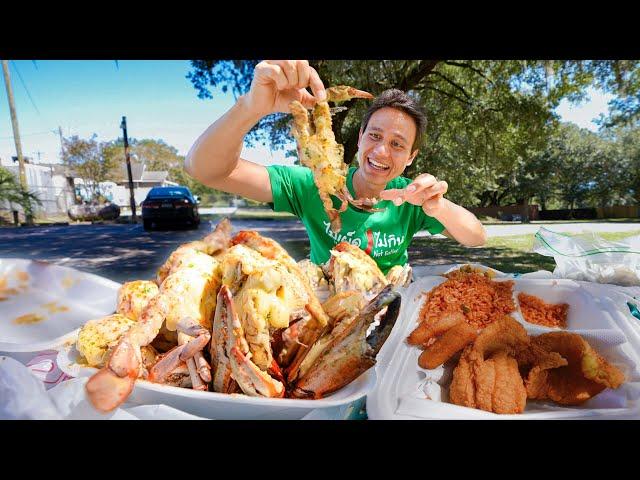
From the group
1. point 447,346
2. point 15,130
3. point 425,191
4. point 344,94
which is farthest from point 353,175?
point 15,130

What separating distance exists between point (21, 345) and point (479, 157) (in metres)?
3.33

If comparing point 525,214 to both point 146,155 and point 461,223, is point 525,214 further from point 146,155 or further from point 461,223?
point 146,155

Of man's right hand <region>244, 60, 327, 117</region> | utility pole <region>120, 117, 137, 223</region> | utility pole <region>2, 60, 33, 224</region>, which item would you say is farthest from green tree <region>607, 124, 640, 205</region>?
utility pole <region>2, 60, 33, 224</region>

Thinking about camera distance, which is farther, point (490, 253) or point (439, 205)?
point (490, 253)

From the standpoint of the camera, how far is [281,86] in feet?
3.96

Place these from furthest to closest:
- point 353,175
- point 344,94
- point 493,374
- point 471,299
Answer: point 353,175, point 471,299, point 344,94, point 493,374

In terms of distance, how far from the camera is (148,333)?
87 cm

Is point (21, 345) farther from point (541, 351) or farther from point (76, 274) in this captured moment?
point (541, 351)

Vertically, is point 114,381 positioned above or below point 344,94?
below

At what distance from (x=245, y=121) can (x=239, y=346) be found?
868mm

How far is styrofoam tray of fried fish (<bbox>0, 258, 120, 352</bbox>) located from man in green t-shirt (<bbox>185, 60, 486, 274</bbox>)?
2.06 ft

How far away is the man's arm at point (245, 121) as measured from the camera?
1.19 meters

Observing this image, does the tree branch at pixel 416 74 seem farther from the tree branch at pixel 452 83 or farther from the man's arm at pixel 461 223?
the man's arm at pixel 461 223

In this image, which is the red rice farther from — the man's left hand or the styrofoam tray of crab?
the styrofoam tray of crab
